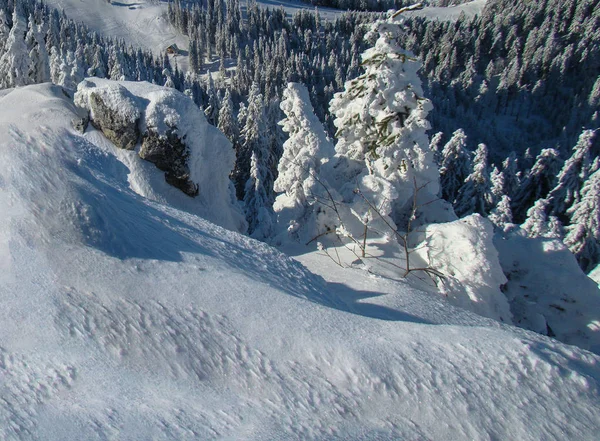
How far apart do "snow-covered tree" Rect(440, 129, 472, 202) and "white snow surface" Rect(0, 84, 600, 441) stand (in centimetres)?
3371

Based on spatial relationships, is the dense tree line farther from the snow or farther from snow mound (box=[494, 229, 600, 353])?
snow mound (box=[494, 229, 600, 353])

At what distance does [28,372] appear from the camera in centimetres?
468

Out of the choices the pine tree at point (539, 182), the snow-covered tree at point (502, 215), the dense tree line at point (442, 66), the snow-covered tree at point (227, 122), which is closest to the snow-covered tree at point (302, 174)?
the snow-covered tree at point (502, 215)

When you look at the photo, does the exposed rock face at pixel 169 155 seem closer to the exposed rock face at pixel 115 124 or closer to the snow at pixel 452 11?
the exposed rock face at pixel 115 124

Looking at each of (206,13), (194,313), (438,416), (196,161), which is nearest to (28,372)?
(194,313)

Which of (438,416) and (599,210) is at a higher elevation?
(438,416)

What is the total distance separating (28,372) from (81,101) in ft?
50.9

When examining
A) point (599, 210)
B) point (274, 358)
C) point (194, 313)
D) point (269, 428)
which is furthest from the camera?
point (599, 210)

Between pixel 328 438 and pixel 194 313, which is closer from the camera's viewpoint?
pixel 328 438

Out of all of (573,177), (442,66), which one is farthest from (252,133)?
(442,66)

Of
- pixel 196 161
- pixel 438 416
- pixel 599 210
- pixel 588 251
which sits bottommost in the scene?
pixel 588 251

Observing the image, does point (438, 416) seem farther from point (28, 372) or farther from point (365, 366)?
point (28, 372)

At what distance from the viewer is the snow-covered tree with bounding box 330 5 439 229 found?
14.6 metres

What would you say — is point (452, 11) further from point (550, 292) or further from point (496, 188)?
point (550, 292)
